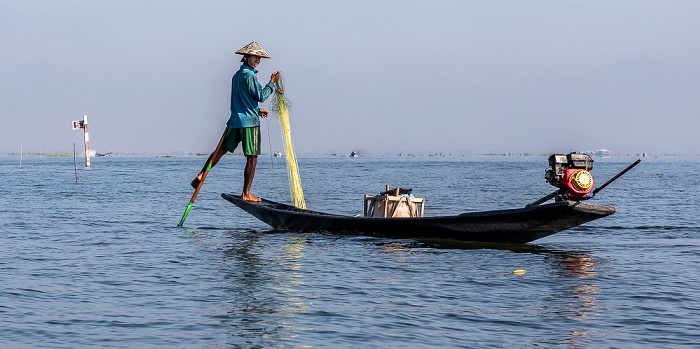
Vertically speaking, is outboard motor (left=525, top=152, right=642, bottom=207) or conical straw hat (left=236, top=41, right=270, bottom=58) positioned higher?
conical straw hat (left=236, top=41, right=270, bottom=58)

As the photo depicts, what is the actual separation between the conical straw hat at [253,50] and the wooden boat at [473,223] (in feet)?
10.6

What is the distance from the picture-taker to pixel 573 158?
11383 mm

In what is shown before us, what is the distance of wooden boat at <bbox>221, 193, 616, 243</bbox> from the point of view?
38.1ft

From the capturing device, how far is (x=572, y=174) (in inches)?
448

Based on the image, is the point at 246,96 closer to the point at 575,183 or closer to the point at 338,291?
the point at 338,291

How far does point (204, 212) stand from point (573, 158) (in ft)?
51.1

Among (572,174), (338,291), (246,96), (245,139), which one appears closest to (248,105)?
(246,96)

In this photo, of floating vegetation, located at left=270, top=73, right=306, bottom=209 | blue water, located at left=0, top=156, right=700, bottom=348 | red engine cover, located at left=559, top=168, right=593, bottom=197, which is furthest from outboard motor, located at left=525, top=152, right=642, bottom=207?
floating vegetation, located at left=270, top=73, right=306, bottom=209

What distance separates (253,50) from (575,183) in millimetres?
7106

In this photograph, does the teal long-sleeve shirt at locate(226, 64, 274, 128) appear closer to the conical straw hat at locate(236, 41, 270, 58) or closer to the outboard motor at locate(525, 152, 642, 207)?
the conical straw hat at locate(236, 41, 270, 58)

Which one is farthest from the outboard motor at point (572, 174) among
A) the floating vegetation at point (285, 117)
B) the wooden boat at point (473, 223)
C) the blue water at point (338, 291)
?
the floating vegetation at point (285, 117)

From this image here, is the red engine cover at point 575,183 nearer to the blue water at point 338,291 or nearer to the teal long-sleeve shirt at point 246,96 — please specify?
the blue water at point 338,291

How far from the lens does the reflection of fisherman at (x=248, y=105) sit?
49.9 ft

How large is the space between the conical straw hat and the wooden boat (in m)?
3.23
